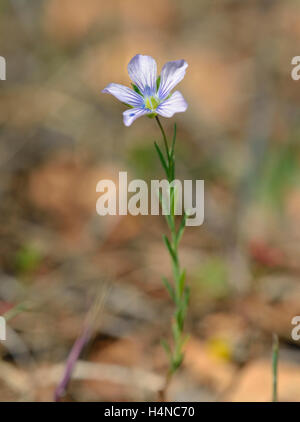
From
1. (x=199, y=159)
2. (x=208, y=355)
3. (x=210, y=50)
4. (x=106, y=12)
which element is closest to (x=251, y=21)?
(x=210, y=50)

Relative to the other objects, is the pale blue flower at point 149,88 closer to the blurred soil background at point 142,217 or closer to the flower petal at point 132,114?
the flower petal at point 132,114

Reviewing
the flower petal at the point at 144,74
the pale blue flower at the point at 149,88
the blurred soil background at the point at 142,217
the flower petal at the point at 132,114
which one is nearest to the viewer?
the flower petal at the point at 132,114

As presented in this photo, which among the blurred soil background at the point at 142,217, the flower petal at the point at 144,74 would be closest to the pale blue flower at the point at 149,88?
the flower petal at the point at 144,74

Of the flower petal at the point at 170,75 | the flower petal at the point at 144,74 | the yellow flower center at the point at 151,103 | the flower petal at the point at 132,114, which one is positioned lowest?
the flower petal at the point at 132,114

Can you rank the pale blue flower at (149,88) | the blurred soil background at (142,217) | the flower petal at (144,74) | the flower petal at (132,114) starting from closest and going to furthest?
the flower petal at (132,114)
the pale blue flower at (149,88)
the flower petal at (144,74)
the blurred soil background at (142,217)

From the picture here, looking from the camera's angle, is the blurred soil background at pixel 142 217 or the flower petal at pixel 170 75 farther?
the blurred soil background at pixel 142 217

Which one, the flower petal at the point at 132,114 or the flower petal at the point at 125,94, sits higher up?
the flower petal at the point at 125,94
